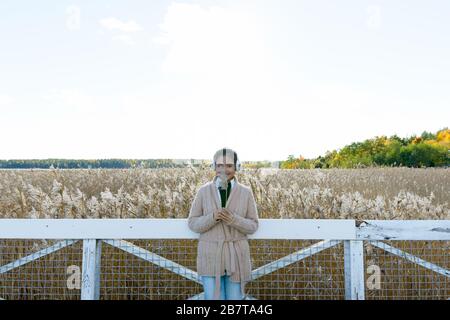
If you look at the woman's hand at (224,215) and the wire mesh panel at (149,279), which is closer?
the woman's hand at (224,215)

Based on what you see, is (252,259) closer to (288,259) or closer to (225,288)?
(288,259)

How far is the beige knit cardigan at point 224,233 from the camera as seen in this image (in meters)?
3.04

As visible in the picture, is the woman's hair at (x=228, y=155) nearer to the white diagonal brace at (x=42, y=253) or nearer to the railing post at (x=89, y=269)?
the railing post at (x=89, y=269)

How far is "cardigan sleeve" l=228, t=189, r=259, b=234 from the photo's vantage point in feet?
9.85

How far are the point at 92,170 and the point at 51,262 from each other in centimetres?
700

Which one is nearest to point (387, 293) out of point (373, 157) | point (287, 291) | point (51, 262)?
point (287, 291)

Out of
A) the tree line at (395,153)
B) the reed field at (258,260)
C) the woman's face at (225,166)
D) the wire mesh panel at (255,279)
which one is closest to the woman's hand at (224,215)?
the woman's face at (225,166)

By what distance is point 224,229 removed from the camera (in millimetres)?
3082

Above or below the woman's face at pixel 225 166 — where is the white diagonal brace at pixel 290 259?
below

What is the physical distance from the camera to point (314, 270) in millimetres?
4301

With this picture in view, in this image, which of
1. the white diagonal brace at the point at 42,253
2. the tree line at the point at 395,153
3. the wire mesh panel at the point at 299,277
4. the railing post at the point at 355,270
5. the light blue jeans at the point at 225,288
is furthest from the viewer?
the tree line at the point at 395,153

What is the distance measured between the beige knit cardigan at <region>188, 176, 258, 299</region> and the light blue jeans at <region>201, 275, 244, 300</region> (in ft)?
0.19

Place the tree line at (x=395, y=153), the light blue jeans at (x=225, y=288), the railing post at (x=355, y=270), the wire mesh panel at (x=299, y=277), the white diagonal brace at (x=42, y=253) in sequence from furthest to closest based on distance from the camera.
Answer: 1. the tree line at (x=395, y=153)
2. the wire mesh panel at (x=299, y=277)
3. the white diagonal brace at (x=42, y=253)
4. the railing post at (x=355, y=270)
5. the light blue jeans at (x=225, y=288)
